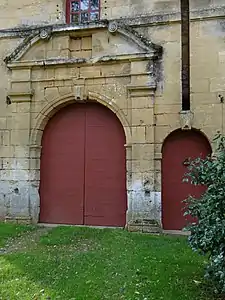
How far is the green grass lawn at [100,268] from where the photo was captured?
175 inches

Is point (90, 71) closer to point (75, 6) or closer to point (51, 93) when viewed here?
point (51, 93)

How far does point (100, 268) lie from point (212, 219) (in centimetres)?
186

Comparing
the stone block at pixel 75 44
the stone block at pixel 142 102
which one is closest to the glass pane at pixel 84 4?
the stone block at pixel 75 44

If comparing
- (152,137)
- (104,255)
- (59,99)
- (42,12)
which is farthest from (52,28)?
(104,255)

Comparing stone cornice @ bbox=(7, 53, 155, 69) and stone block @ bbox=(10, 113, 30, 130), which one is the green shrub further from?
stone block @ bbox=(10, 113, 30, 130)

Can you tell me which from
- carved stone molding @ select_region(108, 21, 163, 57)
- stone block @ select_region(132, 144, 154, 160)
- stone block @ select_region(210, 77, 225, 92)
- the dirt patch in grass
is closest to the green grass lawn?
the dirt patch in grass

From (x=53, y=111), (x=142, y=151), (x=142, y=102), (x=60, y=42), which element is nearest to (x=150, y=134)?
(x=142, y=151)

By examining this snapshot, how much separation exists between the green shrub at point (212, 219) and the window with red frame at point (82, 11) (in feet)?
18.4

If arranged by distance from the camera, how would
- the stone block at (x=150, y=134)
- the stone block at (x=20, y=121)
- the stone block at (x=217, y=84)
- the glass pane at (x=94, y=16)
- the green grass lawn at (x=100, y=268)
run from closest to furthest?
the green grass lawn at (x=100, y=268), the stone block at (x=217, y=84), the stone block at (x=150, y=134), the stone block at (x=20, y=121), the glass pane at (x=94, y=16)

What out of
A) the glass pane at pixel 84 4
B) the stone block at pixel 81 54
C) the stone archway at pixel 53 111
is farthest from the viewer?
the glass pane at pixel 84 4

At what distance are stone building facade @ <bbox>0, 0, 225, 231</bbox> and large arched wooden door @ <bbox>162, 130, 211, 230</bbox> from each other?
143 millimetres

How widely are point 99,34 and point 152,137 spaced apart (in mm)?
2545

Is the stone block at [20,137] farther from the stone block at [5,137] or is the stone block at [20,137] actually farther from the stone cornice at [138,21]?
the stone cornice at [138,21]

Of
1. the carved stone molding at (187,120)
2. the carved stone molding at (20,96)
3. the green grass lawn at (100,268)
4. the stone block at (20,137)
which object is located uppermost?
the carved stone molding at (20,96)
